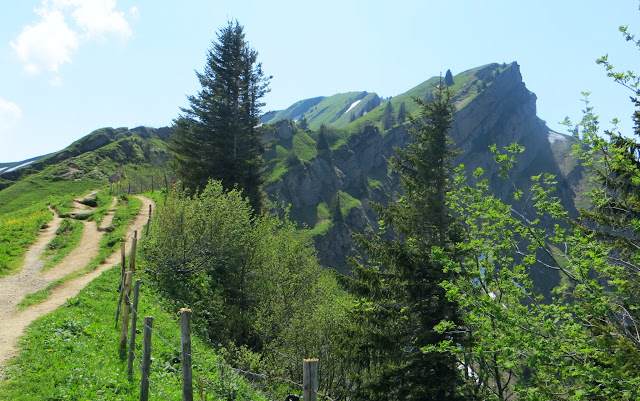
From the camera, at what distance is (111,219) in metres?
34.8

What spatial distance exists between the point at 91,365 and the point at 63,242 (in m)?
19.1

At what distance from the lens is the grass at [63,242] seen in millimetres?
24128

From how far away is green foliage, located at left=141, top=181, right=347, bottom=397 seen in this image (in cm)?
1900

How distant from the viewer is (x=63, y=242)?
1073 inches

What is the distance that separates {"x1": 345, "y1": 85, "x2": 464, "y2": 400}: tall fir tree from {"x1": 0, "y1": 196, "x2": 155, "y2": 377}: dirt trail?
11433 millimetres

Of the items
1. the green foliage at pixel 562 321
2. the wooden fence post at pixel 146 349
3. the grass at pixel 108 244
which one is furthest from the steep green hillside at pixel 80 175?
the green foliage at pixel 562 321

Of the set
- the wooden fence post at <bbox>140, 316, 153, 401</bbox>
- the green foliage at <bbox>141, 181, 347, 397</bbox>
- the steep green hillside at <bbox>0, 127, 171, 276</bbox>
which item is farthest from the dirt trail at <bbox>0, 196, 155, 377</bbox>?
the wooden fence post at <bbox>140, 316, 153, 401</bbox>

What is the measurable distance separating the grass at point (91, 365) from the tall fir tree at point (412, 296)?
15.2 ft

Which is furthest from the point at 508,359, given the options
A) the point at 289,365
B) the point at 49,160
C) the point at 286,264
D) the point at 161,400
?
the point at 49,160

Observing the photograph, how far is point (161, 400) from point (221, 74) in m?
30.7

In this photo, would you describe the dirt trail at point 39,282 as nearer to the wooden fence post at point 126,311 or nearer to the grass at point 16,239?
the grass at point 16,239

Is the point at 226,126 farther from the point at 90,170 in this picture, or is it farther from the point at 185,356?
the point at 90,170

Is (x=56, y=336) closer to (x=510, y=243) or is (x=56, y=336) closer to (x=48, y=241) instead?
(x=510, y=243)

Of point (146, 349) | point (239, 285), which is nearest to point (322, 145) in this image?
point (239, 285)
